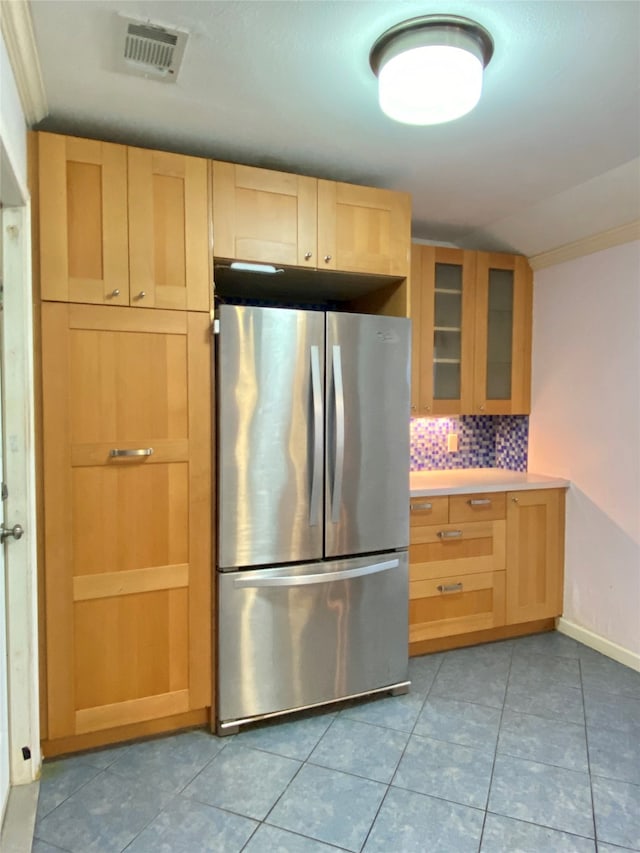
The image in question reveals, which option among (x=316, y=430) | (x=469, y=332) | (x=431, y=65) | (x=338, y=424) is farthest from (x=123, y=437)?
(x=469, y=332)

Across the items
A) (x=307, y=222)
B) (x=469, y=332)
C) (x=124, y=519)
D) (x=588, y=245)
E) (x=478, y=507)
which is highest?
(x=588, y=245)

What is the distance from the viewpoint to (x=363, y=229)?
2359mm

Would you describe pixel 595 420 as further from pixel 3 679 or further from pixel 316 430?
pixel 3 679

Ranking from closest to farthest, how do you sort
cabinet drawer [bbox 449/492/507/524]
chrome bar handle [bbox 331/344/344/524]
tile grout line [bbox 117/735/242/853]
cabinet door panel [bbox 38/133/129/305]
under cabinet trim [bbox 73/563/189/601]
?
tile grout line [bbox 117/735/242/853]
cabinet door panel [bbox 38/133/129/305]
under cabinet trim [bbox 73/563/189/601]
chrome bar handle [bbox 331/344/344/524]
cabinet drawer [bbox 449/492/507/524]

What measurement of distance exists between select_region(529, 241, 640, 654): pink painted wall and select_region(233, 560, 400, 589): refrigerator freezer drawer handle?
4.41ft

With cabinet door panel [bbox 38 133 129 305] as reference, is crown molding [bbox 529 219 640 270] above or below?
above

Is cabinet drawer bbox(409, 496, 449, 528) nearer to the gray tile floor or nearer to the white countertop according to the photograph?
the white countertop

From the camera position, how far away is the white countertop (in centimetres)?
282

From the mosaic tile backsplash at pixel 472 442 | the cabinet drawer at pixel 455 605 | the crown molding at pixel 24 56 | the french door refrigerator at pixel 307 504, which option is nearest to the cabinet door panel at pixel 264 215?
the french door refrigerator at pixel 307 504

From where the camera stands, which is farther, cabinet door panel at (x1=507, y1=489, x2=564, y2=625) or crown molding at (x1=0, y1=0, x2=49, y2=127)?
cabinet door panel at (x1=507, y1=489, x2=564, y2=625)

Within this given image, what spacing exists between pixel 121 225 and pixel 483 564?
8.11ft

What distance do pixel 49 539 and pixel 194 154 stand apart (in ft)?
5.62

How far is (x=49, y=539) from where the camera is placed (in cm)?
193

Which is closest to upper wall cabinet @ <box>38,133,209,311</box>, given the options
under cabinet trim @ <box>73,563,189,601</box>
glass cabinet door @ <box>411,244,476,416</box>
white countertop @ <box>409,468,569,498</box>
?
under cabinet trim @ <box>73,563,189,601</box>
